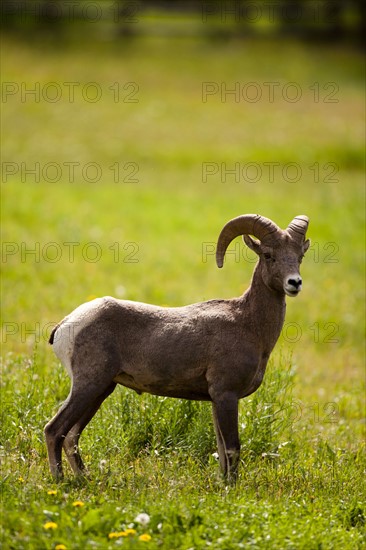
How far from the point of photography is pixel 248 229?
776 cm

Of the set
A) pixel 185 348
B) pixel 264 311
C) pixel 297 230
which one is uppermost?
pixel 297 230

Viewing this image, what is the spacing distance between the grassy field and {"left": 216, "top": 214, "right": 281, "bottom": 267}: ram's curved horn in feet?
5.42

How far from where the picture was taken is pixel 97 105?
108 ft

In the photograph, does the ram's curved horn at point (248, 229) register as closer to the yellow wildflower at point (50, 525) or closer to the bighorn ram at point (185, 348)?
the bighorn ram at point (185, 348)

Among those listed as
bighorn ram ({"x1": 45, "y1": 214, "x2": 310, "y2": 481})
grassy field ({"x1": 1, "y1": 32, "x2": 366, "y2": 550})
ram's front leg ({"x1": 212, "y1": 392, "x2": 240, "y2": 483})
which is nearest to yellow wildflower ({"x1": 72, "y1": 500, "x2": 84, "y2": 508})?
grassy field ({"x1": 1, "y1": 32, "x2": 366, "y2": 550})

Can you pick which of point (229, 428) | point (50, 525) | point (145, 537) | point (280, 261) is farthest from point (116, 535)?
point (280, 261)

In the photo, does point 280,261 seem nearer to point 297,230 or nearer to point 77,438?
point 297,230

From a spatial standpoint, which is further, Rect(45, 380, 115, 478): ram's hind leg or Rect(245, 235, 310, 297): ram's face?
Rect(245, 235, 310, 297): ram's face

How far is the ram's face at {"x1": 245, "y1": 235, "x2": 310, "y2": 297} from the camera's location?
7.52 metres

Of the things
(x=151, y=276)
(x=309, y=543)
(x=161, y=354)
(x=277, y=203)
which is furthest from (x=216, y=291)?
(x=309, y=543)

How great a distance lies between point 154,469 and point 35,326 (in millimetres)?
5813

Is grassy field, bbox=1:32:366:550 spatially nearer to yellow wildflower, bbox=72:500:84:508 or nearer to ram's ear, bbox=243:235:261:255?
yellow wildflower, bbox=72:500:84:508

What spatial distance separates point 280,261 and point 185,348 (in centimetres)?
103

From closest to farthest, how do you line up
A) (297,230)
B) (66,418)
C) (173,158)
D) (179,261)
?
(66,418), (297,230), (179,261), (173,158)
